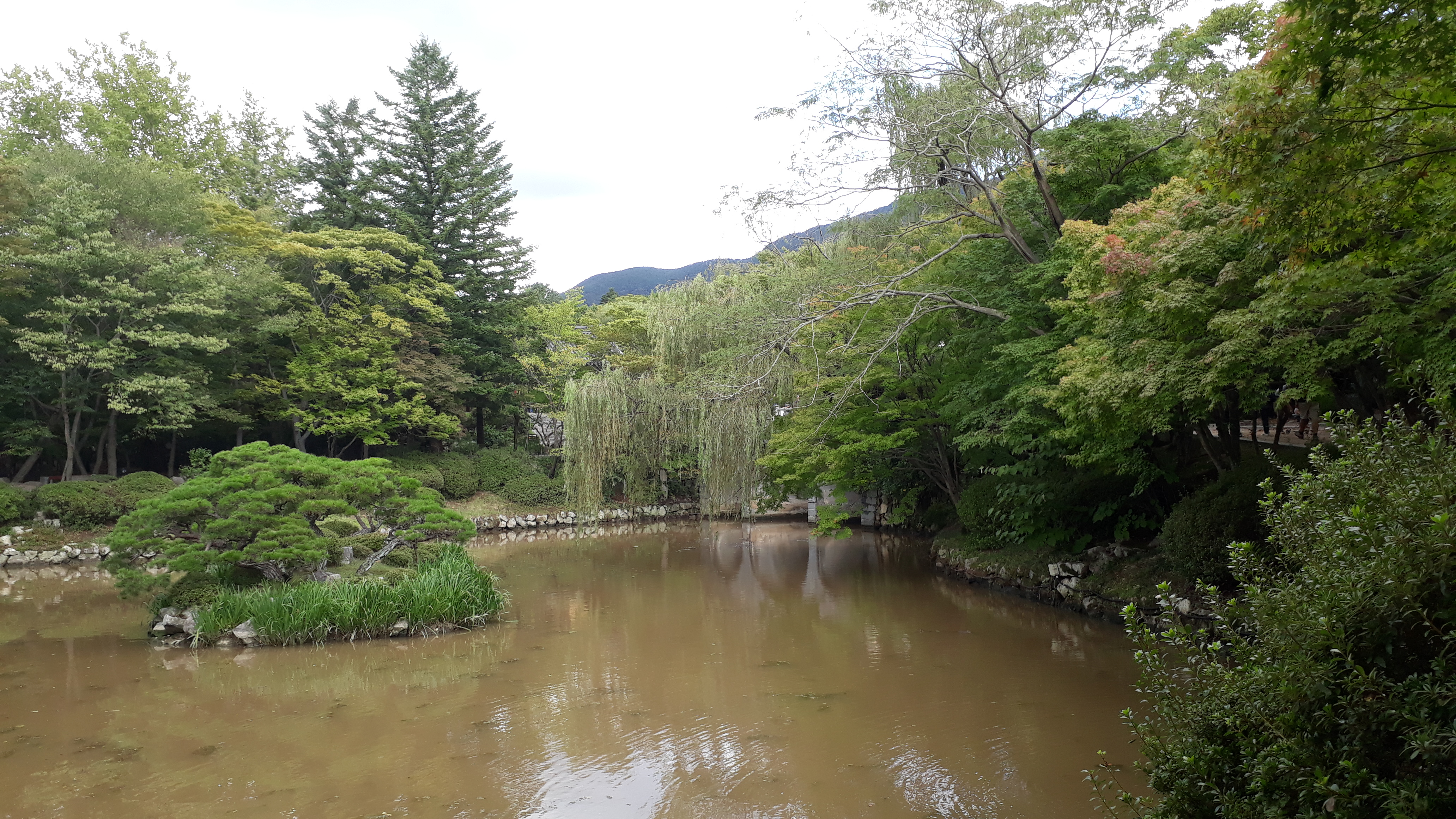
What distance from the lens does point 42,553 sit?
12469 mm

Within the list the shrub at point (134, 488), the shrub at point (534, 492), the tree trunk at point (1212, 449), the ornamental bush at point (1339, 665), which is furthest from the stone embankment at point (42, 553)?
the tree trunk at point (1212, 449)

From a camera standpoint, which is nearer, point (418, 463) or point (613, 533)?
point (613, 533)

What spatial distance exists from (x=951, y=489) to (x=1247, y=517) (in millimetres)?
5876

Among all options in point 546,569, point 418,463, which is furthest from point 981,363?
point 418,463

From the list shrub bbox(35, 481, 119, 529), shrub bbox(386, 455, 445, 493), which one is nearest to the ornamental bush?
shrub bbox(35, 481, 119, 529)

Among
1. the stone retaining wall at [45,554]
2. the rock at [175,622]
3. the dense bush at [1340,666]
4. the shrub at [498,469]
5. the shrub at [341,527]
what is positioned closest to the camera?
the dense bush at [1340,666]

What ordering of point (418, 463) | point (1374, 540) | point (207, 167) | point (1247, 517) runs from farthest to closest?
point (207, 167) < point (418, 463) < point (1247, 517) < point (1374, 540)

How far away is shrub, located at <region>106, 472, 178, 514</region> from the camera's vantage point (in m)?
13.7

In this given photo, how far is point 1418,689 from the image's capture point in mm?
1812

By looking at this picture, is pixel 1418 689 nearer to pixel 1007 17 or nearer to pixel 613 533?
pixel 1007 17

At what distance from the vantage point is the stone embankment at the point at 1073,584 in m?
7.29

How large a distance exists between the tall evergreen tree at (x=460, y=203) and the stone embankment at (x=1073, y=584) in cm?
1436

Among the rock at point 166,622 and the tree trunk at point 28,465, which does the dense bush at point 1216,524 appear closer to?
the rock at point 166,622

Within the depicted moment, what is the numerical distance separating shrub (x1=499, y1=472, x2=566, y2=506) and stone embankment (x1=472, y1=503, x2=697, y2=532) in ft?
1.63
